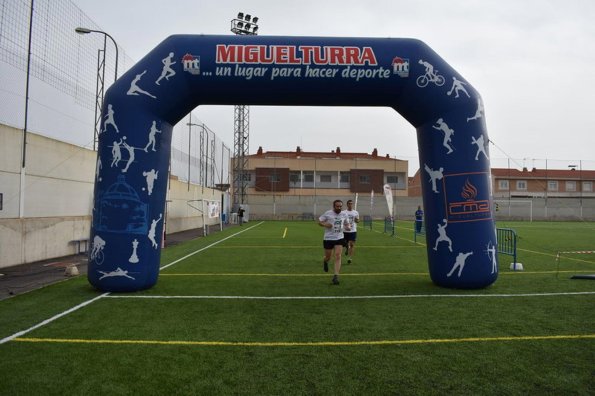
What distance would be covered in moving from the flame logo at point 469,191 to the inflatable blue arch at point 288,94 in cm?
2

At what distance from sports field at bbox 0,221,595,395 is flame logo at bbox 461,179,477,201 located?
1811 millimetres

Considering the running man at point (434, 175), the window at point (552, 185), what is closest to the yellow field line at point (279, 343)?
the running man at point (434, 175)

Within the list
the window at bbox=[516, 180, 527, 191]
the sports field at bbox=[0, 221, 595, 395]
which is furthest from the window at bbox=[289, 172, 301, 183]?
the sports field at bbox=[0, 221, 595, 395]

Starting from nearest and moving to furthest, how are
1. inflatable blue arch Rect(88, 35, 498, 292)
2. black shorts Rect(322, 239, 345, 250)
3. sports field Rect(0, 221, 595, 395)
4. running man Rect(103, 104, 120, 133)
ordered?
sports field Rect(0, 221, 595, 395)
inflatable blue arch Rect(88, 35, 498, 292)
running man Rect(103, 104, 120, 133)
black shorts Rect(322, 239, 345, 250)

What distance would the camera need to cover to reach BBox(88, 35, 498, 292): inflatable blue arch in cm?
808

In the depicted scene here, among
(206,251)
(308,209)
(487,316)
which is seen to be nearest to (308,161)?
(308,209)

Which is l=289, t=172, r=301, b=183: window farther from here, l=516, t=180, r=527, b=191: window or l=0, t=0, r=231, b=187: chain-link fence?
l=0, t=0, r=231, b=187: chain-link fence

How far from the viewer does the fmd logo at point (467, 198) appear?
27.2 ft

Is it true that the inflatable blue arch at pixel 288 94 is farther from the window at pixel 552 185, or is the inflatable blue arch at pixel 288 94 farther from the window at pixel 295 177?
the window at pixel 552 185

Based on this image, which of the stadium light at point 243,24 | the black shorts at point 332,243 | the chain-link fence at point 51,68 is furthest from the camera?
the stadium light at point 243,24

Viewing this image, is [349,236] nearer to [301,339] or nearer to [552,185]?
[301,339]

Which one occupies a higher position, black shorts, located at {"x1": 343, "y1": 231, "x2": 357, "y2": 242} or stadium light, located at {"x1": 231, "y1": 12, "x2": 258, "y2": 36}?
stadium light, located at {"x1": 231, "y1": 12, "x2": 258, "y2": 36}

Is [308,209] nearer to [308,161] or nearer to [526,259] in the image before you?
[308,161]

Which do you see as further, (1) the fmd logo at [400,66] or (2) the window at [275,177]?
(2) the window at [275,177]
